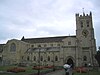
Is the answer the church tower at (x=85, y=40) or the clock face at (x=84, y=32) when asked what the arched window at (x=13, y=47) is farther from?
the clock face at (x=84, y=32)

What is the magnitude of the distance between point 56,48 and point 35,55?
1000 cm

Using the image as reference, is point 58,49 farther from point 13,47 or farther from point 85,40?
point 13,47

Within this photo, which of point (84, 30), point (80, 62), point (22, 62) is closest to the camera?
point (80, 62)

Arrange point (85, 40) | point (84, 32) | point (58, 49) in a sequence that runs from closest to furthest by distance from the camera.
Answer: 1. point (85, 40)
2. point (84, 32)
3. point (58, 49)

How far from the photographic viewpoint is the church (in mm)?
69062

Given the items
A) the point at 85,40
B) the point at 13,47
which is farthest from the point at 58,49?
the point at 13,47

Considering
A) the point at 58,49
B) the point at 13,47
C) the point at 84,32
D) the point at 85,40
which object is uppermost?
the point at 84,32

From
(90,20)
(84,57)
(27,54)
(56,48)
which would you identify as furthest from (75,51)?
(27,54)

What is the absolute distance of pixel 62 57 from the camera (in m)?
69.9

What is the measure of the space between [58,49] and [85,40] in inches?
482

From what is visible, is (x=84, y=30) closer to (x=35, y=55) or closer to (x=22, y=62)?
(x=35, y=55)

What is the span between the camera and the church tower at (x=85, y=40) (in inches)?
2692

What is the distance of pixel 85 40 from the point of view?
7156 centimetres

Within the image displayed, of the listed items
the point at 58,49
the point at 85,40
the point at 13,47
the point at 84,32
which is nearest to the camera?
the point at 85,40
